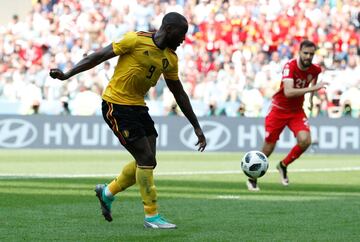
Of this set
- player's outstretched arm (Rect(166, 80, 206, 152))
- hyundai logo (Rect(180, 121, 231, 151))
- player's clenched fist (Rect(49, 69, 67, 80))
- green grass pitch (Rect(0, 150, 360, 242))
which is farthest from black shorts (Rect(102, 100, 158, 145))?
hyundai logo (Rect(180, 121, 231, 151))

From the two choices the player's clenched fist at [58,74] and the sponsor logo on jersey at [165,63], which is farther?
the sponsor logo on jersey at [165,63]

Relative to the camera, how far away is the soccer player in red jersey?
52.7 feet

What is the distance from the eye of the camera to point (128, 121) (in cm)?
1048

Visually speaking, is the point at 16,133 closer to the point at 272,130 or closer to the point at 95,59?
the point at 272,130

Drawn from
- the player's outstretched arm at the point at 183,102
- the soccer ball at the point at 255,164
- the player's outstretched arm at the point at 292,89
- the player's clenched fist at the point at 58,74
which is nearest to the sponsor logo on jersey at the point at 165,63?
the player's outstretched arm at the point at 183,102

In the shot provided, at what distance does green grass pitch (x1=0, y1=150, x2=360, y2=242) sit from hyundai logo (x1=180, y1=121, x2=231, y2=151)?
18.7 feet

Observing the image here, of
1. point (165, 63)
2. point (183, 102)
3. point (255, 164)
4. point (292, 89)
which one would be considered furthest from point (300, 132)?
point (165, 63)

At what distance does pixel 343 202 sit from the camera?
1353 centimetres

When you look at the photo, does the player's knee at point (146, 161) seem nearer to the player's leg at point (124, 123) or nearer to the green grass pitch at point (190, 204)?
the player's leg at point (124, 123)

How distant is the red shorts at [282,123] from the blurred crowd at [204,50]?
12.8m

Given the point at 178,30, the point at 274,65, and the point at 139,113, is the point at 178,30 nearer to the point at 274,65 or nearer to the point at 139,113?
the point at 139,113

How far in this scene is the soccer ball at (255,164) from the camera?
15.3m

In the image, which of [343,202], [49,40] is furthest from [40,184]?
[49,40]

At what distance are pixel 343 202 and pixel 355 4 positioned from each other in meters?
20.8
